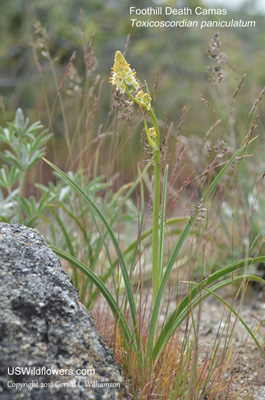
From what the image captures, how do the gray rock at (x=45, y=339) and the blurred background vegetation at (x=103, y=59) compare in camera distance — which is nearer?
the gray rock at (x=45, y=339)

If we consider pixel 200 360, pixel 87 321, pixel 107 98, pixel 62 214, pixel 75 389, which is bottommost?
pixel 200 360

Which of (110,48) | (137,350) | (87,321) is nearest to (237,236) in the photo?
(137,350)

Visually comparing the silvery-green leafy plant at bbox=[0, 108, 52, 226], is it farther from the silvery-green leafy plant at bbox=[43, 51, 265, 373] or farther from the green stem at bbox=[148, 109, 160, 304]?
the green stem at bbox=[148, 109, 160, 304]

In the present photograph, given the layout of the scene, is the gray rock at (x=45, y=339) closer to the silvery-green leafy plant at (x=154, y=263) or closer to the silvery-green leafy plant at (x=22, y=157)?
the silvery-green leafy plant at (x=154, y=263)

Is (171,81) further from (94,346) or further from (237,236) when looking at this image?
(94,346)

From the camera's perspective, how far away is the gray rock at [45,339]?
91cm

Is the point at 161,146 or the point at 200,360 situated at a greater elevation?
the point at 161,146

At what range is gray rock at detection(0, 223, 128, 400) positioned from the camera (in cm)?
91

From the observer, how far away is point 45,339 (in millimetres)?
985

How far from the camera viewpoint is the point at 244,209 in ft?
8.48

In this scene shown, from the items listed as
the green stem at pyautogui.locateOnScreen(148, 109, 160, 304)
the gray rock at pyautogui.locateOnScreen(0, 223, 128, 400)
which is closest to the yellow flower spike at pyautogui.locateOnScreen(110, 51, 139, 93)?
the green stem at pyautogui.locateOnScreen(148, 109, 160, 304)

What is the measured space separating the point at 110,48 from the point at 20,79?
1.34 m

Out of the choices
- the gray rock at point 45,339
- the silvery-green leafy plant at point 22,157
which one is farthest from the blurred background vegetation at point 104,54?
the gray rock at point 45,339

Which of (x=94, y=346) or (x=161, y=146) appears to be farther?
(x=161, y=146)
